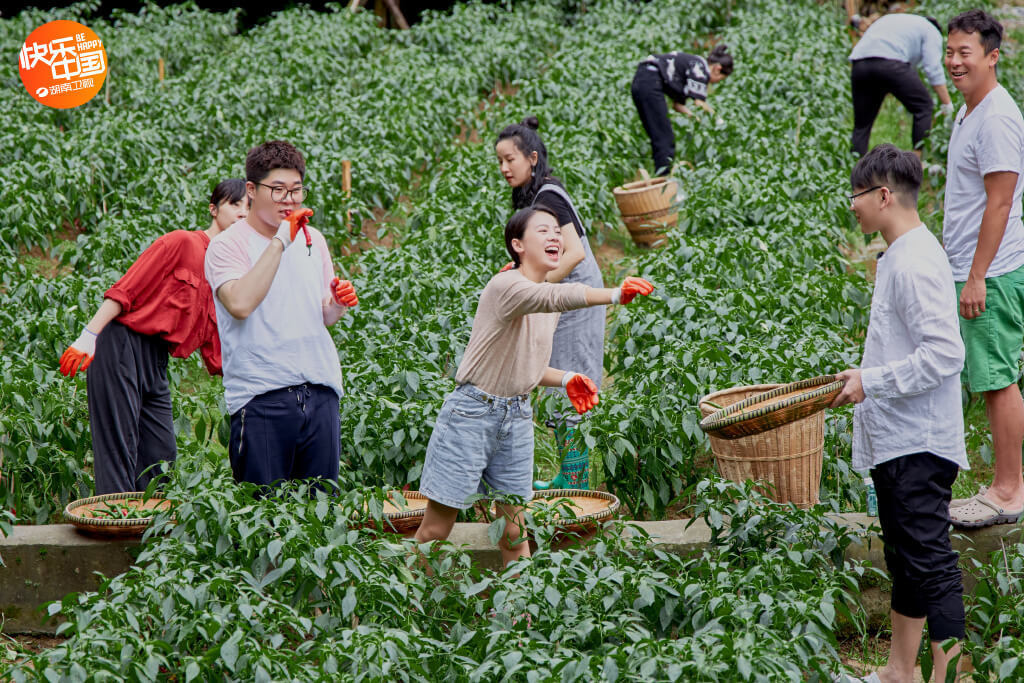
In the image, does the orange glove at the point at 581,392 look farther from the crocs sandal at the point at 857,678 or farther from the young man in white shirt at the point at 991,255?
the young man in white shirt at the point at 991,255

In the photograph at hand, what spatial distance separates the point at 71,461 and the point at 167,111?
6918 mm

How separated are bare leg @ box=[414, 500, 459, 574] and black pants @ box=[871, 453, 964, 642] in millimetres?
1432

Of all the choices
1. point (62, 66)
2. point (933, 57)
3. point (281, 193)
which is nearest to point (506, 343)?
point (281, 193)

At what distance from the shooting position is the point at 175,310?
14.9 feet

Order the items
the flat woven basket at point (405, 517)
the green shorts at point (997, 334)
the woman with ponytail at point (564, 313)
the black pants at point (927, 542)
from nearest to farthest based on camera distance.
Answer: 1. the black pants at point (927, 542)
2. the green shorts at point (997, 334)
3. the flat woven basket at point (405, 517)
4. the woman with ponytail at point (564, 313)

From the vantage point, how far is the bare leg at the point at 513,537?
150 inches

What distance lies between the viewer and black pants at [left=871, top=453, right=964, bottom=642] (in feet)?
11.1

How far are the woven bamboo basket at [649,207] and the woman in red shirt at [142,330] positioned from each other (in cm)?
431

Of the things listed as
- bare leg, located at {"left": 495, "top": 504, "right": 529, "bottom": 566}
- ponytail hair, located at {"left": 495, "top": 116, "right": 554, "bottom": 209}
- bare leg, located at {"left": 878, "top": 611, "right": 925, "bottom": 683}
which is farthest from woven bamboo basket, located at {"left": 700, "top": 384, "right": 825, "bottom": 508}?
ponytail hair, located at {"left": 495, "top": 116, "right": 554, "bottom": 209}

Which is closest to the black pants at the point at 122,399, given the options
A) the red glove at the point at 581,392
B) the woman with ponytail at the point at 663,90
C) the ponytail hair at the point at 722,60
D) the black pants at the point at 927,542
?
the red glove at the point at 581,392

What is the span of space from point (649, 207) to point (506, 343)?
4.87 meters

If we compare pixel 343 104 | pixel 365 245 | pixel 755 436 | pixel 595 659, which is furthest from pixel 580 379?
pixel 343 104

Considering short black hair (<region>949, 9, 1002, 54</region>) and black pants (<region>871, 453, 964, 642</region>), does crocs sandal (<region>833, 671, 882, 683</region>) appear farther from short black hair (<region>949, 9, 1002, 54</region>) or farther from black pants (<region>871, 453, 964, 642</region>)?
short black hair (<region>949, 9, 1002, 54</region>)

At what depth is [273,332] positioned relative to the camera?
12.3ft
